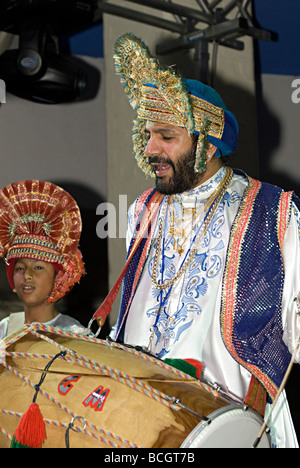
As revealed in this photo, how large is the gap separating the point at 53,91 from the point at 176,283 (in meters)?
1.76

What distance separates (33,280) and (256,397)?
1.26 m

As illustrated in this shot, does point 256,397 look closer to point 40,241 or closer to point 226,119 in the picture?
point 226,119

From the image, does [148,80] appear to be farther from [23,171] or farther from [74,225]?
[23,171]

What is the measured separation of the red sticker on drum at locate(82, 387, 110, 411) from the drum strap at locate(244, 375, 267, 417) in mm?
486

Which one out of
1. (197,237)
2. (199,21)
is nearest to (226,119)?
(197,237)

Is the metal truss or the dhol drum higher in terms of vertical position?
the metal truss

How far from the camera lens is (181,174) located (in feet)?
7.78

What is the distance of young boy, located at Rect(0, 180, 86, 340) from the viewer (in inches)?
112

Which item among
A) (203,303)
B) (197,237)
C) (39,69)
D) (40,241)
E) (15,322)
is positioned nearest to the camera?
(203,303)

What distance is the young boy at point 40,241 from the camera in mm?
2855

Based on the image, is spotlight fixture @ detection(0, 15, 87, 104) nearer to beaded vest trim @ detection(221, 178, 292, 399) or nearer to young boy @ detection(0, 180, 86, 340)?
young boy @ detection(0, 180, 86, 340)

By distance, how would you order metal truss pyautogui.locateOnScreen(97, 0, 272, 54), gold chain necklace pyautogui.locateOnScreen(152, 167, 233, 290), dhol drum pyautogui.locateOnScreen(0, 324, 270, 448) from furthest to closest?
metal truss pyautogui.locateOnScreen(97, 0, 272, 54)
gold chain necklace pyautogui.locateOnScreen(152, 167, 233, 290)
dhol drum pyautogui.locateOnScreen(0, 324, 270, 448)

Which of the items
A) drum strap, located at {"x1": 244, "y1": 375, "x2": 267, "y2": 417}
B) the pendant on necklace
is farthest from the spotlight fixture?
drum strap, located at {"x1": 244, "y1": 375, "x2": 267, "y2": 417}
